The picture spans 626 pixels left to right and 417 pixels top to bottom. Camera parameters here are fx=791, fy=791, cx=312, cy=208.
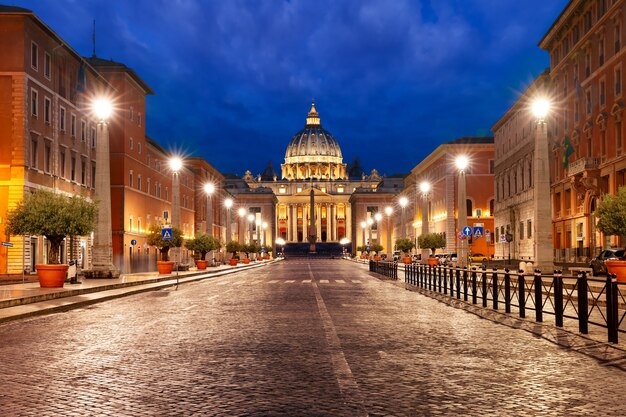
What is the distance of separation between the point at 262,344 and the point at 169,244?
39294 mm

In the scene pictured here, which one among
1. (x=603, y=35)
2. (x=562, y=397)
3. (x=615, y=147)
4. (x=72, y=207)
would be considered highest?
(x=603, y=35)

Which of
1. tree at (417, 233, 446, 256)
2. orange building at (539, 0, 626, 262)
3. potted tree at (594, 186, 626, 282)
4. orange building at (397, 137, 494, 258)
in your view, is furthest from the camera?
orange building at (397, 137, 494, 258)

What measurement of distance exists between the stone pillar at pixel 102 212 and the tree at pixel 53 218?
109 inches

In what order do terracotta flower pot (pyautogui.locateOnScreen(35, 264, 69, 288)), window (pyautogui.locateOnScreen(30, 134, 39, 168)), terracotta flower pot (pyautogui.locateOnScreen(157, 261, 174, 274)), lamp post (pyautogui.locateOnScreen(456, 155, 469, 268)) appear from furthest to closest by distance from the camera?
window (pyautogui.locateOnScreen(30, 134, 39, 168)) < terracotta flower pot (pyautogui.locateOnScreen(157, 261, 174, 274)) < lamp post (pyautogui.locateOnScreen(456, 155, 469, 268)) < terracotta flower pot (pyautogui.locateOnScreen(35, 264, 69, 288))

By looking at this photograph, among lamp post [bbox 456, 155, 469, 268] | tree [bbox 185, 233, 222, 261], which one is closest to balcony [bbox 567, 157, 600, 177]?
lamp post [bbox 456, 155, 469, 268]

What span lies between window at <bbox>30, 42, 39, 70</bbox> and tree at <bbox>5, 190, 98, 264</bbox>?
1747cm

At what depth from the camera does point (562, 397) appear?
7.76 meters

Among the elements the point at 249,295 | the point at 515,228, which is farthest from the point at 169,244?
the point at 515,228

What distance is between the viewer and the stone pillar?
3459 cm

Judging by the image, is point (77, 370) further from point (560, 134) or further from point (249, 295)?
point (560, 134)

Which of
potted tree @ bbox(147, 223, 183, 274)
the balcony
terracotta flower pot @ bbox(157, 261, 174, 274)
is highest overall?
the balcony

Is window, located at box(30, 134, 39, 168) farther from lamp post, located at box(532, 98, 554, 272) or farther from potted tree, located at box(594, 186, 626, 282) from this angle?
potted tree, located at box(594, 186, 626, 282)

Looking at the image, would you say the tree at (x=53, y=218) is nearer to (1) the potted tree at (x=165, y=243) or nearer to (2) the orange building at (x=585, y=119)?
(1) the potted tree at (x=165, y=243)

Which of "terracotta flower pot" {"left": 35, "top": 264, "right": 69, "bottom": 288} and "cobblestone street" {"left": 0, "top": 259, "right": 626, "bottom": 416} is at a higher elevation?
"terracotta flower pot" {"left": 35, "top": 264, "right": 69, "bottom": 288}
